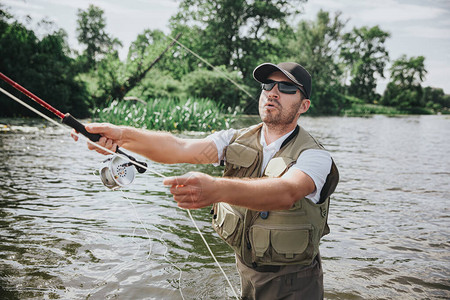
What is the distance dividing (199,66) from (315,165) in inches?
1384

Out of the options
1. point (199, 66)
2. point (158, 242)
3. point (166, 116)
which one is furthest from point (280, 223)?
point (199, 66)

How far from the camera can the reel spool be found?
2730 mm

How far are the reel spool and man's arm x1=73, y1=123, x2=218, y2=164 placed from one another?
0.44 feet

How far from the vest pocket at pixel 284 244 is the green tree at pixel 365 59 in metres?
81.5

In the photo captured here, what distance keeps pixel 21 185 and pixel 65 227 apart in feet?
8.72

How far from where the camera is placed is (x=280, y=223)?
238cm

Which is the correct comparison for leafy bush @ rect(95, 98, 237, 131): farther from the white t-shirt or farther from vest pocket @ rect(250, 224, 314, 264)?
vest pocket @ rect(250, 224, 314, 264)

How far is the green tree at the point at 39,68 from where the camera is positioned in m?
22.3

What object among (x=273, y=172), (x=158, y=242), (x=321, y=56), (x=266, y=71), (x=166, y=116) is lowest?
(x=158, y=242)

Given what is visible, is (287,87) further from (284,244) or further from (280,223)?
(284,244)

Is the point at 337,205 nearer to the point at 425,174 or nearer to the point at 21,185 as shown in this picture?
the point at 425,174

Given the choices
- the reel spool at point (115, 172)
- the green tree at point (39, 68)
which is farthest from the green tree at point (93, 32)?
the reel spool at point (115, 172)

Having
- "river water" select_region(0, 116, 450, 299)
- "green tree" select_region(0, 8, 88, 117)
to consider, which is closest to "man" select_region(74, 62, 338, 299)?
"river water" select_region(0, 116, 450, 299)

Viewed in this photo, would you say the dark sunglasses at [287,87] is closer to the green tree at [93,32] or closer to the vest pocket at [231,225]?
the vest pocket at [231,225]
